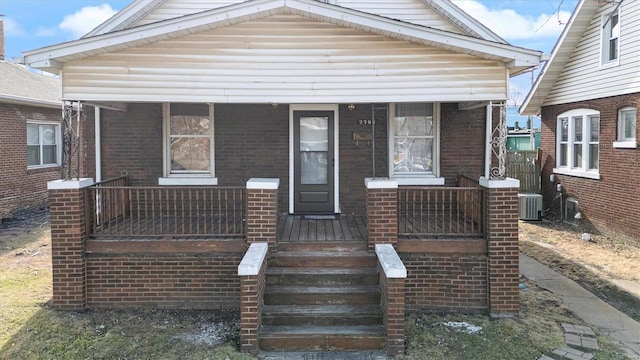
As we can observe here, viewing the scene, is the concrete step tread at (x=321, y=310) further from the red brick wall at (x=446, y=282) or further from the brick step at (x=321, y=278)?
the red brick wall at (x=446, y=282)

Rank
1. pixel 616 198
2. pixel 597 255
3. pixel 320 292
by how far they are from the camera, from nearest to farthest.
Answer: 1. pixel 320 292
2. pixel 597 255
3. pixel 616 198

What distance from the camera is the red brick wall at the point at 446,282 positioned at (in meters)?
6.35

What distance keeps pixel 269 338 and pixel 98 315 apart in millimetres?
2618

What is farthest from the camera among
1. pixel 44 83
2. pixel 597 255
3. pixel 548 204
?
pixel 44 83

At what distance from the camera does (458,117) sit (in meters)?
8.45

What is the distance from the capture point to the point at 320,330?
17.7ft

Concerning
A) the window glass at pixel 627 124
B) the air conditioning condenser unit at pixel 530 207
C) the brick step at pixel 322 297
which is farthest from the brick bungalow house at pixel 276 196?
the air conditioning condenser unit at pixel 530 207

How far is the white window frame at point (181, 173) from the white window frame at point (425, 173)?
328cm

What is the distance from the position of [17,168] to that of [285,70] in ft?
39.4

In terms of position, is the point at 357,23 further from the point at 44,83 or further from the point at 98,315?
the point at 44,83

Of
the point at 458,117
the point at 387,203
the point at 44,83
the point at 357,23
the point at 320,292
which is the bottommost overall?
the point at 320,292

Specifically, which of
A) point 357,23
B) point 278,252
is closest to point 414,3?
point 357,23

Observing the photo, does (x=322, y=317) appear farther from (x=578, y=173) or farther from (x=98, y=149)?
(x=578, y=173)

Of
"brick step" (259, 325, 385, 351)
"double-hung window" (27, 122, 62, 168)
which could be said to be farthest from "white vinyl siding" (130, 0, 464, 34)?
"double-hung window" (27, 122, 62, 168)
